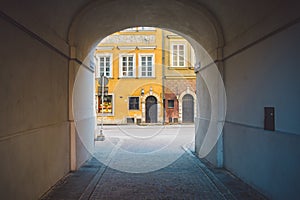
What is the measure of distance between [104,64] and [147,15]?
2143 cm

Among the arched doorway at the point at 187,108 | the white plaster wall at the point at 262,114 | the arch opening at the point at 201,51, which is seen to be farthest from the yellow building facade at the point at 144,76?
the white plaster wall at the point at 262,114

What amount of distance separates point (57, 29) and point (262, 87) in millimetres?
4567

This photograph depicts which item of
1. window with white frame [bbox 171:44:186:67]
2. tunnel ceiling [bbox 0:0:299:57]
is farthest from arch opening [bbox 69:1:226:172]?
window with white frame [bbox 171:44:186:67]

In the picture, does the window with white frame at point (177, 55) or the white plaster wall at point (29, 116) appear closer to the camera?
the white plaster wall at point (29, 116)

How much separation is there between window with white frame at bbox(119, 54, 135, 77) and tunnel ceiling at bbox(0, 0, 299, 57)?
19.7 metres

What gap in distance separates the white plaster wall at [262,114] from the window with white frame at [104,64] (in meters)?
23.7

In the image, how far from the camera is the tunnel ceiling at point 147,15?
5.60 m

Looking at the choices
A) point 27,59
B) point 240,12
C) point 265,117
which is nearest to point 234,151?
point 265,117

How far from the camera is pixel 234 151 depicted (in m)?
8.10

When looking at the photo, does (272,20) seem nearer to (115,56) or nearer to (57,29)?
(57,29)

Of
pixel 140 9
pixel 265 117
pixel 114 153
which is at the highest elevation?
pixel 140 9

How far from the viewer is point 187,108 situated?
32438mm

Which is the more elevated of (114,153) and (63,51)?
(63,51)

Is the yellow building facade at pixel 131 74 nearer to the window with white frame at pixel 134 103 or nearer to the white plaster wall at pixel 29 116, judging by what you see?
the window with white frame at pixel 134 103
